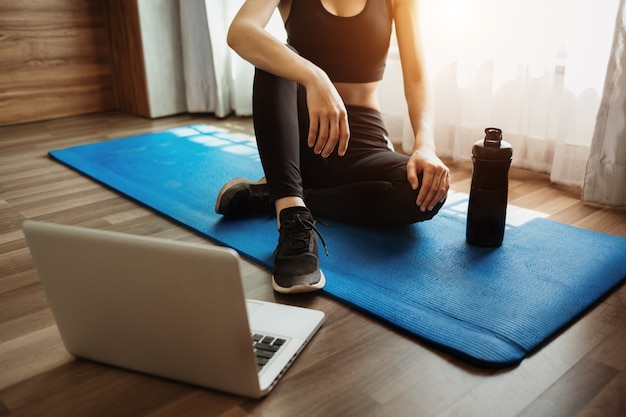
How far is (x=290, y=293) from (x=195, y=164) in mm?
973

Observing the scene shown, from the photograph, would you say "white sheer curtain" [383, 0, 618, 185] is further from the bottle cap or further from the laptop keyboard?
the laptop keyboard

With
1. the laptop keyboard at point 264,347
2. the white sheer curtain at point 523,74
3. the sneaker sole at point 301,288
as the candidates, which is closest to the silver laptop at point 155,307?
the laptop keyboard at point 264,347

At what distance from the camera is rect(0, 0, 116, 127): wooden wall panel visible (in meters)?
2.63

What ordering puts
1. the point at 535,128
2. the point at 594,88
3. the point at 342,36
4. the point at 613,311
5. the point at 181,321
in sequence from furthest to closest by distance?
the point at 535,128, the point at 594,88, the point at 342,36, the point at 613,311, the point at 181,321

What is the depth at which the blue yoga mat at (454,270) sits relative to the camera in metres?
0.89

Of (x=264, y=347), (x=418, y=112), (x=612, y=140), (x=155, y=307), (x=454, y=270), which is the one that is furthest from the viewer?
(x=612, y=140)

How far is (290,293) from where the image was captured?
1.03m

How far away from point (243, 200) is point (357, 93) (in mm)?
376

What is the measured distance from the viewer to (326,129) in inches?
38.7

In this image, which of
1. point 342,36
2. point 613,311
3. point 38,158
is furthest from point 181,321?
point 38,158

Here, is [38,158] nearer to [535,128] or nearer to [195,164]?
[195,164]

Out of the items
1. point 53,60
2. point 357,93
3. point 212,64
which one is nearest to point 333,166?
point 357,93

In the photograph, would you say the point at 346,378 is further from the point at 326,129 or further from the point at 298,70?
the point at 298,70

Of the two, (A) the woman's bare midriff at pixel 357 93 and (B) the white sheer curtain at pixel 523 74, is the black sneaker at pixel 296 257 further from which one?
(B) the white sheer curtain at pixel 523 74
